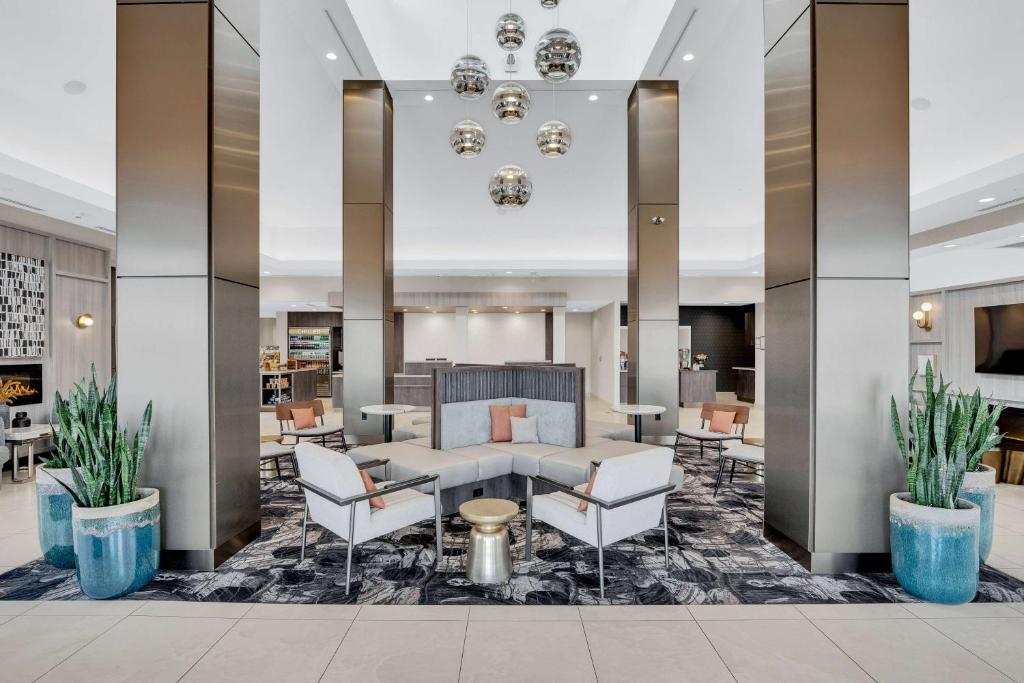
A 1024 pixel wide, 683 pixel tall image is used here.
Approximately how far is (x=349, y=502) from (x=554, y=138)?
3.17 m

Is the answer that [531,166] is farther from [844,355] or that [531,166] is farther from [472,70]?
[844,355]

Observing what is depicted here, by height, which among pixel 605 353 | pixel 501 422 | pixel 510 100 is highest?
pixel 510 100

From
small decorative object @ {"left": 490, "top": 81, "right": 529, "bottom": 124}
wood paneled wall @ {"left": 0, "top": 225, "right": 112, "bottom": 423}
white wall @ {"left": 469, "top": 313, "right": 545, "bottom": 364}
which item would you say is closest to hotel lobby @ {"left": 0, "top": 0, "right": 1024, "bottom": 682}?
small decorative object @ {"left": 490, "top": 81, "right": 529, "bottom": 124}

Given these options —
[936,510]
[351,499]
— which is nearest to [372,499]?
[351,499]

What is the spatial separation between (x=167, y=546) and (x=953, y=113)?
7.98m

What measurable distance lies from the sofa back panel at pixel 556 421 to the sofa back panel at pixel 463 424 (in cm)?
44

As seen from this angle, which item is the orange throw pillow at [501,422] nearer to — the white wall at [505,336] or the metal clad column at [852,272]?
the metal clad column at [852,272]

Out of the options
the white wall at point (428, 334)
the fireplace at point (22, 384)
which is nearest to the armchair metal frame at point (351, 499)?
the fireplace at point (22, 384)

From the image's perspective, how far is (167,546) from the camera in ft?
10.0

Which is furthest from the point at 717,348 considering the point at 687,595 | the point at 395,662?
the point at 395,662

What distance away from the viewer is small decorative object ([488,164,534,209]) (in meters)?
4.22

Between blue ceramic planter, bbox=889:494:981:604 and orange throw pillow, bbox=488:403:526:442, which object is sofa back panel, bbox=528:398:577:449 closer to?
orange throw pillow, bbox=488:403:526:442

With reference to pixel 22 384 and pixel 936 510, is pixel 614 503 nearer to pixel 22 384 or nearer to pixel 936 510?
pixel 936 510

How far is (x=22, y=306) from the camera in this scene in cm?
650
